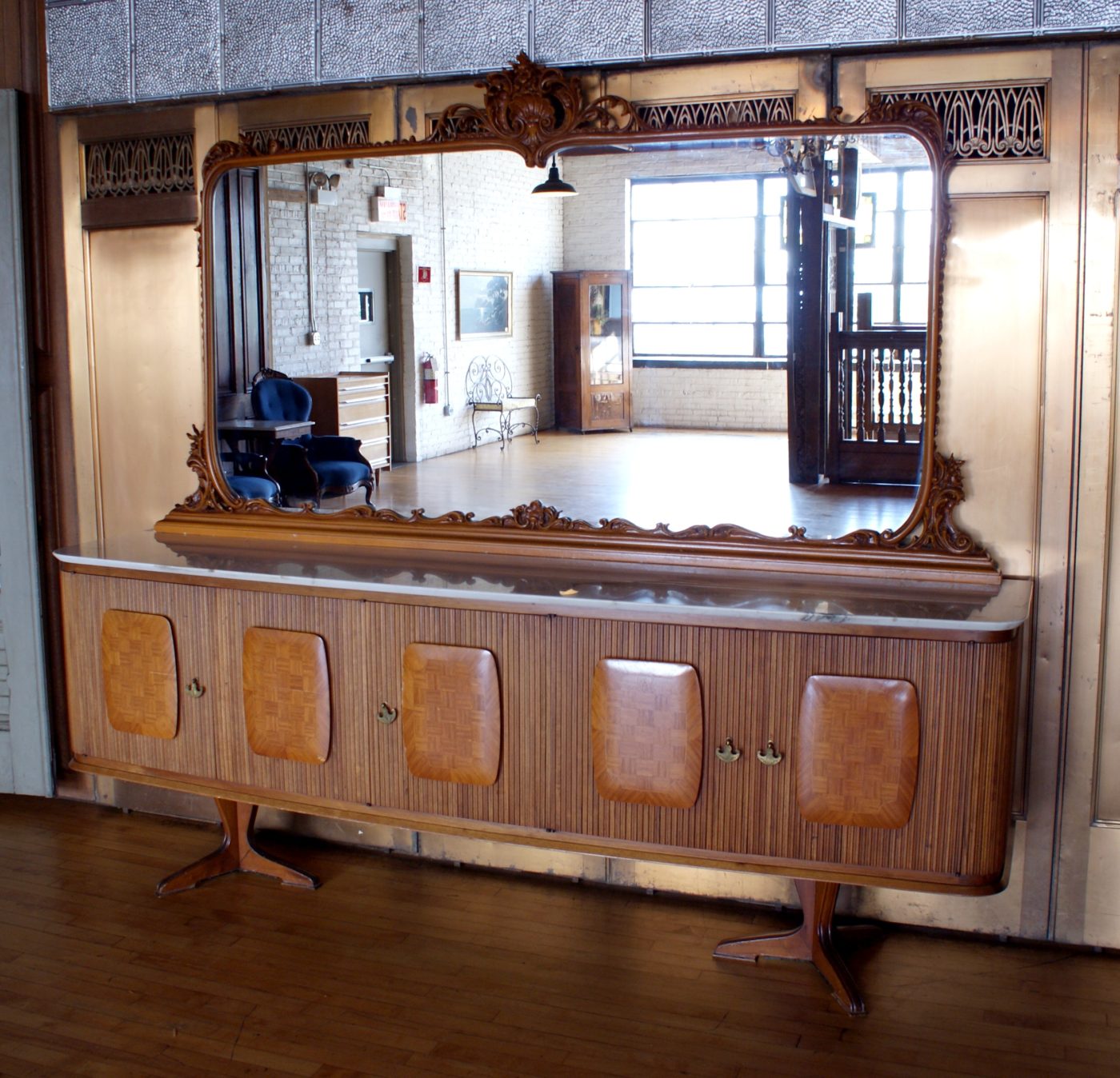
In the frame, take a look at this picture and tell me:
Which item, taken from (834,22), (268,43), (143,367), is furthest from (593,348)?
(143,367)

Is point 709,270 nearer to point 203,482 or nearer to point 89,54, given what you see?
point 203,482

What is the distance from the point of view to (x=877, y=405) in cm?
376

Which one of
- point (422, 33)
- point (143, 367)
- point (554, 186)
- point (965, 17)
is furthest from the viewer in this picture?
point (143, 367)

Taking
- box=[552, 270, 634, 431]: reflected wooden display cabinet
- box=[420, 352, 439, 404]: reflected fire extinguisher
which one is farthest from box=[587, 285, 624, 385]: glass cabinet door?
box=[420, 352, 439, 404]: reflected fire extinguisher

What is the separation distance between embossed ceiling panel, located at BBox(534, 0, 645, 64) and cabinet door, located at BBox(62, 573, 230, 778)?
197cm

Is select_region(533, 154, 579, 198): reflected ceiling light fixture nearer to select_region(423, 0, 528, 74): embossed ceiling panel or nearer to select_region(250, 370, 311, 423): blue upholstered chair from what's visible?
select_region(423, 0, 528, 74): embossed ceiling panel

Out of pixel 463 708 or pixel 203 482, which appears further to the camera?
pixel 203 482

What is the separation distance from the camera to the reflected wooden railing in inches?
146

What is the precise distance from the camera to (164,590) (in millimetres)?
4039

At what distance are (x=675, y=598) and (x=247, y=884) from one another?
6.21 ft

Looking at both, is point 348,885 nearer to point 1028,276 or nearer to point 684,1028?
point 684,1028

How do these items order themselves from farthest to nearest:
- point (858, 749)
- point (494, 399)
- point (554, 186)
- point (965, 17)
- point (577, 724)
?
point (494, 399) → point (554, 186) → point (577, 724) → point (965, 17) → point (858, 749)

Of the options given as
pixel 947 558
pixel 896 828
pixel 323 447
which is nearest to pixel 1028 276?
pixel 947 558

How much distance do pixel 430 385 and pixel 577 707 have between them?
124 centimetres
